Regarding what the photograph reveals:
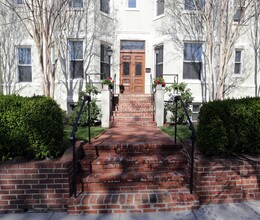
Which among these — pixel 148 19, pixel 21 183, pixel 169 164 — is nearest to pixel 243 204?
pixel 169 164

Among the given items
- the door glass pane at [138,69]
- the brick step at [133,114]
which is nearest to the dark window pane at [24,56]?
the brick step at [133,114]

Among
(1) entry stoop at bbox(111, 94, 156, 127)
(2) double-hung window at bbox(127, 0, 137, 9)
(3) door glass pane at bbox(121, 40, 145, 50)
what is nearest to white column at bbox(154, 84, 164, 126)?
(1) entry stoop at bbox(111, 94, 156, 127)

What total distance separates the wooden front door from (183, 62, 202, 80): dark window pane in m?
2.47

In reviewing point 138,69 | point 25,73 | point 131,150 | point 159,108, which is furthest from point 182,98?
point 25,73

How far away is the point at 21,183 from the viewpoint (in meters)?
2.98

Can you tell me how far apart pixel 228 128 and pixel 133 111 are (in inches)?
182

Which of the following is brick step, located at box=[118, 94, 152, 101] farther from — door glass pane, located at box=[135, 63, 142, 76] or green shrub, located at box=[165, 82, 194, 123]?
door glass pane, located at box=[135, 63, 142, 76]

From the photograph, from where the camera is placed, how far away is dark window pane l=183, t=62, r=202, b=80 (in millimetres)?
9280

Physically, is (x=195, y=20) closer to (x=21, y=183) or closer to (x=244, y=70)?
(x=244, y=70)

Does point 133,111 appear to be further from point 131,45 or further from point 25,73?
point 25,73

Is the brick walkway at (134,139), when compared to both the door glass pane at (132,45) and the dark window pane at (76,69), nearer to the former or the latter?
the dark window pane at (76,69)

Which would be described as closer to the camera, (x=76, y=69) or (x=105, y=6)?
(x=76, y=69)

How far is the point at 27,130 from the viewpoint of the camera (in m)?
3.08

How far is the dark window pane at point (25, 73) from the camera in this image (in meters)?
9.29
